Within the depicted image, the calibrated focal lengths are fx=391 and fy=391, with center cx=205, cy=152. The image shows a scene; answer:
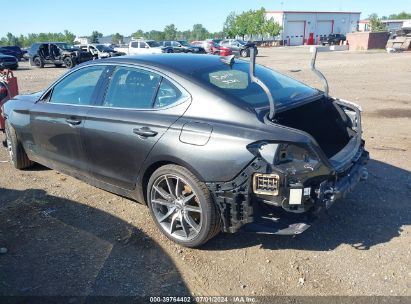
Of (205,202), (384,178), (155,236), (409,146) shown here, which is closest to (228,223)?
(205,202)

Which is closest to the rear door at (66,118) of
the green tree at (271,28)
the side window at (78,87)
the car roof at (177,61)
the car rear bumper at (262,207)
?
the side window at (78,87)

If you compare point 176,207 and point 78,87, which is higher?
point 78,87

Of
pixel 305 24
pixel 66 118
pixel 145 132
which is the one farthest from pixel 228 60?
pixel 305 24

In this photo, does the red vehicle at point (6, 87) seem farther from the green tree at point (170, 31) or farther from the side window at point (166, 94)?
the green tree at point (170, 31)

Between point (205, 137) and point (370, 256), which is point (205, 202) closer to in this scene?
point (205, 137)

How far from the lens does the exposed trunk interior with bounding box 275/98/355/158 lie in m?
3.88

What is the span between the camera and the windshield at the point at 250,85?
3.46 metres

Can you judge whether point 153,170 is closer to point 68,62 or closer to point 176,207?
point 176,207

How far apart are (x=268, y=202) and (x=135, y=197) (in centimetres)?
147

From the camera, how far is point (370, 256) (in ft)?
11.0

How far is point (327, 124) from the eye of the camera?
407 cm

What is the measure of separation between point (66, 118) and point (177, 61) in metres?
1.40

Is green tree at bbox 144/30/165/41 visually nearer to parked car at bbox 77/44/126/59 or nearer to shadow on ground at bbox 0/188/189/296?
parked car at bbox 77/44/126/59

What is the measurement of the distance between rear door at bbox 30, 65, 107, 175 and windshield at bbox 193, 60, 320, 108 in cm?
122
